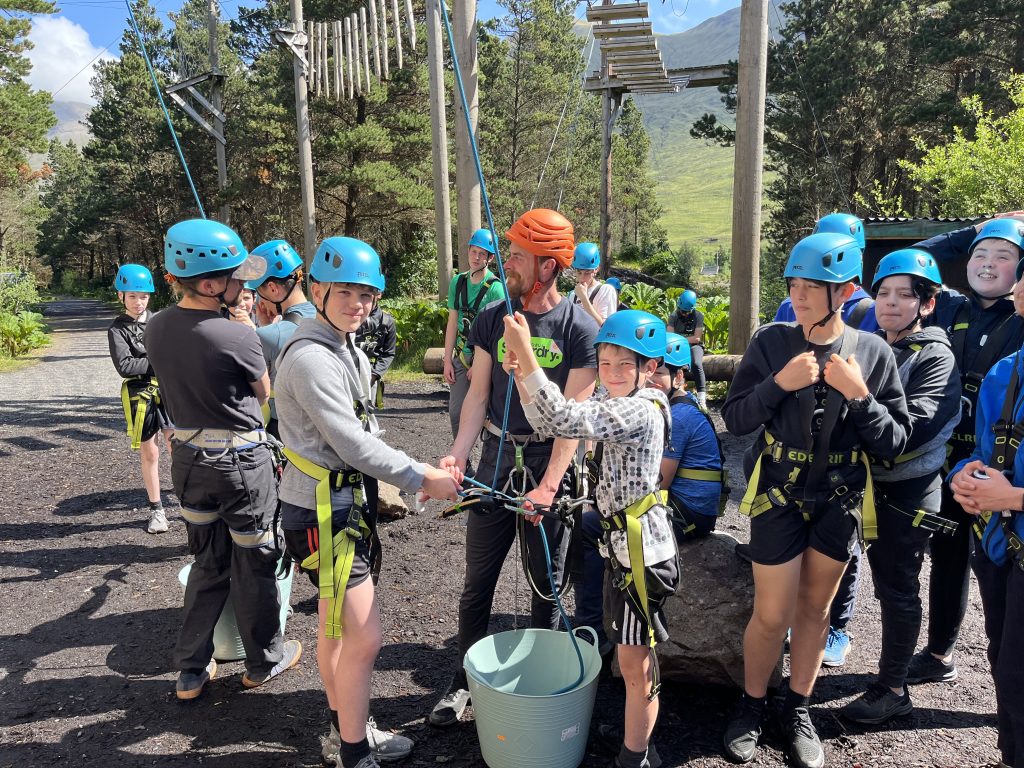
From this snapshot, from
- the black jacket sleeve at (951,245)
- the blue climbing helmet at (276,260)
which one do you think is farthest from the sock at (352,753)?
the black jacket sleeve at (951,245)

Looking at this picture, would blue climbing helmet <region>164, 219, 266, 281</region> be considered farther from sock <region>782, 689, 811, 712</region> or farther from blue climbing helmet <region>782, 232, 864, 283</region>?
sock <region>782, 689, 811, 712</region>

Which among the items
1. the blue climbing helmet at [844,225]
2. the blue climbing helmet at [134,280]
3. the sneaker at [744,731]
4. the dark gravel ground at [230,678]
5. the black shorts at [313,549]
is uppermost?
the blue climbing helmet at [844,225]

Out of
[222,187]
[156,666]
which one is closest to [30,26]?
[222,187]

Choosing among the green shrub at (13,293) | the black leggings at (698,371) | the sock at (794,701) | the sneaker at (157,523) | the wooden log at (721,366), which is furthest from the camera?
the green shrub at (13,293)

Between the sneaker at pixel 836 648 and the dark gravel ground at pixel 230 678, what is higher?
the sneaker at pixel 836 648

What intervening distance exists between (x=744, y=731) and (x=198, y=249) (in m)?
3.53

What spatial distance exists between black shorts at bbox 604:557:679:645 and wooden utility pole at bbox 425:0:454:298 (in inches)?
351

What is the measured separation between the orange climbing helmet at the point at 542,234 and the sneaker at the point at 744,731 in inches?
90.9

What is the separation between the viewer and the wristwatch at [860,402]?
2.98m

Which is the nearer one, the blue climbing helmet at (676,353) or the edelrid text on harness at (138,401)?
the blue climbing helmet at (676,353)

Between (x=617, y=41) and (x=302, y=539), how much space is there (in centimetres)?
1436

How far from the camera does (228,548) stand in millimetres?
3982

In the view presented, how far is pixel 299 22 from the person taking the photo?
15.4 meters

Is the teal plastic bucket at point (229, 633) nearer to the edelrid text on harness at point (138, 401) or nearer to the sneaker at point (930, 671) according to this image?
the edelrid text on harness at point (138, 401)
